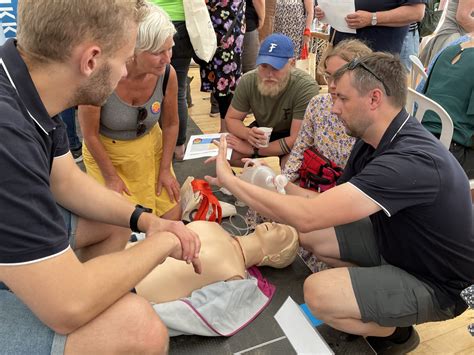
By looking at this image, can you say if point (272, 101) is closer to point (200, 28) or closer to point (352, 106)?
point (200, 28)

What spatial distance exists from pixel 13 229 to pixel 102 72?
445 millimetres

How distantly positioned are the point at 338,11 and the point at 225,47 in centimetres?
83

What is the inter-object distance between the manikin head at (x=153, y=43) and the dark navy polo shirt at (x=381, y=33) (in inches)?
46.8

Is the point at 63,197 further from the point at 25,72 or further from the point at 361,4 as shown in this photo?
the point at 361,4

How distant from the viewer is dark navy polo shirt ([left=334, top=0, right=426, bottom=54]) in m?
2.36

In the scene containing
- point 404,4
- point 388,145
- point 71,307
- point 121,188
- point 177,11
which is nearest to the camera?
point 71,307

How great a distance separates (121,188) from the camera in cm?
219

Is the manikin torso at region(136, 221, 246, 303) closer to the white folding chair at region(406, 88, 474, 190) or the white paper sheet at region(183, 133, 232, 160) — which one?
the white paper sheet at region(183, 133, 232, 160)

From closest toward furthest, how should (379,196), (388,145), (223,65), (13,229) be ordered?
(13,229), (379,196), (388,145), (223,65)

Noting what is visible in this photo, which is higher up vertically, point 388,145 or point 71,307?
point 388,145

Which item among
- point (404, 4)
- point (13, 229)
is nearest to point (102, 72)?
point (13, 229)

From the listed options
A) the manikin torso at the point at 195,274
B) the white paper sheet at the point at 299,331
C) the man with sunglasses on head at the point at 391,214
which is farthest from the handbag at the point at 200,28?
the white paper sheet at the point at 299,331

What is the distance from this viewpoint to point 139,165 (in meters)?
2.22

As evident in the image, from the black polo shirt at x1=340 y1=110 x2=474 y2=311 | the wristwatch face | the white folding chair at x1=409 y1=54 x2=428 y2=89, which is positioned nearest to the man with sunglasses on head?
the black polo shirt at x1=340 y1=110 x2=474 y2=311
